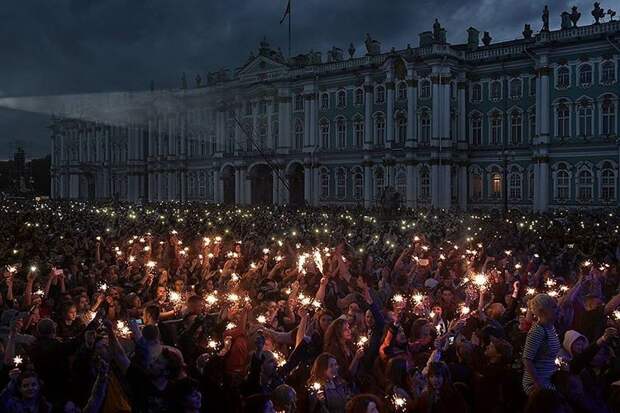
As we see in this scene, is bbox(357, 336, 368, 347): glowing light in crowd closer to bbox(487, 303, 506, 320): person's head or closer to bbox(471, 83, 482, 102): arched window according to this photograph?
bbox(487, 303, 506, 320): person's head

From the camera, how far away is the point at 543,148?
168 feet

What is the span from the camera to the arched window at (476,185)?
5581 centimetres

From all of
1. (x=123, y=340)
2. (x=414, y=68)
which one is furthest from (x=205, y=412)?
(x=414, y=68)

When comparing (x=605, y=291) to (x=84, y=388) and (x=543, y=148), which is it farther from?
(x=543, y=148)

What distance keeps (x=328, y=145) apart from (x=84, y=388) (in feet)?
189

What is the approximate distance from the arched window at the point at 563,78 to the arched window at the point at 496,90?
5.30 meters

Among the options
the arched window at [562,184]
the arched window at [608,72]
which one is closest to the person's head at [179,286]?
the arched window at [562,184]

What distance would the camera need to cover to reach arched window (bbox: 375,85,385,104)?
59.7 meters

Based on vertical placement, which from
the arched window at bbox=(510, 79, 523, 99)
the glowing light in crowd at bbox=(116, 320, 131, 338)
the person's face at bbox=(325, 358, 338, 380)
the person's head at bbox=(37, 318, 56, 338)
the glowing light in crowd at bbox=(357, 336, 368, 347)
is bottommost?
the glowing light in crowd at bbox=(357, 336, 368, 347)

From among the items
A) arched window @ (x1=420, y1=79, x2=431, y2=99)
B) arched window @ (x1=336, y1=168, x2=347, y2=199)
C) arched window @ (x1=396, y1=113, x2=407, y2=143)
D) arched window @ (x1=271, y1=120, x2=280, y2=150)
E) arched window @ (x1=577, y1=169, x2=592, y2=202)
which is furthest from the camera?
arched window @ (x1=271, y1=120, x2=280, y2=150)

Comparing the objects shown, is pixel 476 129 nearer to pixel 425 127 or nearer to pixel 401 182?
pixel 425 127

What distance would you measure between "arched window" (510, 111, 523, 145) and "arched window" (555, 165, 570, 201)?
474 cm

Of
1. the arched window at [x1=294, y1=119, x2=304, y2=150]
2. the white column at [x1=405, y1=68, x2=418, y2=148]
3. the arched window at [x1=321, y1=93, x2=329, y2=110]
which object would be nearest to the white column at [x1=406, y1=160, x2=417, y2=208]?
the white column at [x1=405, y1=68, x2=418, y2=148]

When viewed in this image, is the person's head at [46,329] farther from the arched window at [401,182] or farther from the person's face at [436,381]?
the arched window at [401,182]
